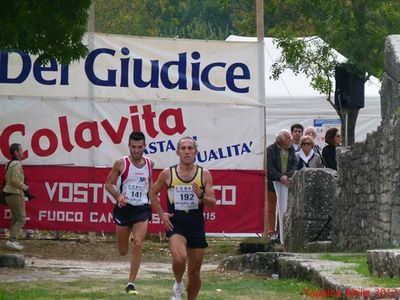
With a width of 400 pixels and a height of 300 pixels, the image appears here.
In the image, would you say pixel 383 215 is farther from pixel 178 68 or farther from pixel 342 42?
pixel 342 42

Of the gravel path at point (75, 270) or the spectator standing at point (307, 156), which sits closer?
the gravel path at point (75, 270)

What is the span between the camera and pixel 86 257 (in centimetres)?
2077

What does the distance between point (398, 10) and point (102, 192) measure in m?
10.5

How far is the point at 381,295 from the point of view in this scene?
11.6 m

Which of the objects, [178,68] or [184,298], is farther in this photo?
[178,68]

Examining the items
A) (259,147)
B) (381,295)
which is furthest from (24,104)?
(381,295)

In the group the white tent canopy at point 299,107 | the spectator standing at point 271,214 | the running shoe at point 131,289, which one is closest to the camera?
the running shoe at point 131,289

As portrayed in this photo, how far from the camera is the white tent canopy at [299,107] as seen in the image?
2784cm

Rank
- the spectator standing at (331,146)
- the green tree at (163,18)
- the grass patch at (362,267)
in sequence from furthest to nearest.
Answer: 1. the green tree at (163,18)
2. the spectator standing at (331,146)
3. the grass patch at (362,267)

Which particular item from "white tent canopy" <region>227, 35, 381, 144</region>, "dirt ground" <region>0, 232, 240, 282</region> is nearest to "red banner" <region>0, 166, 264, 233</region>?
"dirt ground" <region>0, 232, 240, 282</region>

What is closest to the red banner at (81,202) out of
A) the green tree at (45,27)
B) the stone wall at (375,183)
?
the stone wall at (375,183)

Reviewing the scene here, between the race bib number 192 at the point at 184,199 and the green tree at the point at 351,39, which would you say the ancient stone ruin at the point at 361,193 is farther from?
the green tree at the point at 351,39

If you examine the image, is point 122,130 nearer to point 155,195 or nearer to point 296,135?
point 296,135

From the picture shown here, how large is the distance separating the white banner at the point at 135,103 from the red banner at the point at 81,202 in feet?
0.59
